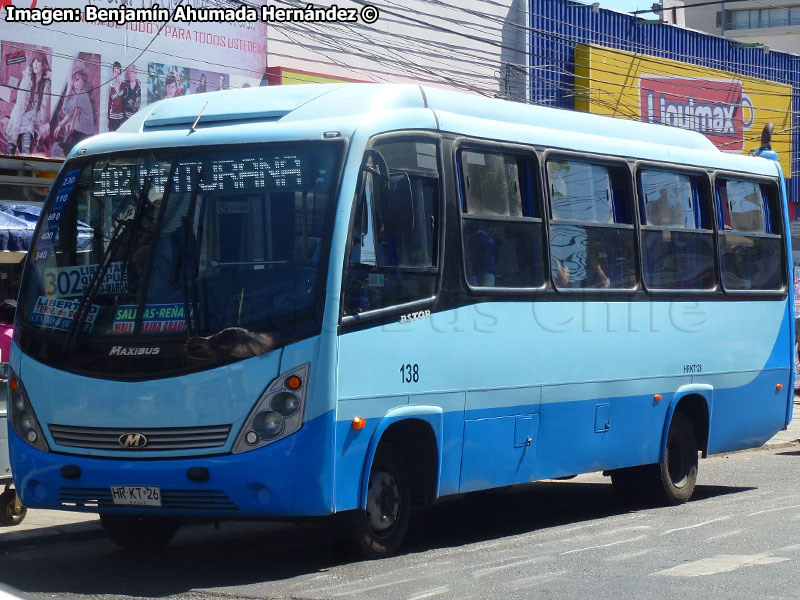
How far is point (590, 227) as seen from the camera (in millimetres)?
10906

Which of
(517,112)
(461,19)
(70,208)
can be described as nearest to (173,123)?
(70,208)

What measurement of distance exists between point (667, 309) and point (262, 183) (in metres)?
4.86

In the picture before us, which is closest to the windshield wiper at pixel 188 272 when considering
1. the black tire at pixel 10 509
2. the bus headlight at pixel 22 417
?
the bus headlight at pixel 22 417

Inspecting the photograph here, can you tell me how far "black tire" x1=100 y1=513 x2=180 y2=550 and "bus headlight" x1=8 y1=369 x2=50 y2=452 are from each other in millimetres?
1108

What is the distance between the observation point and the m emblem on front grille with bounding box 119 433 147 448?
8133 millimetres

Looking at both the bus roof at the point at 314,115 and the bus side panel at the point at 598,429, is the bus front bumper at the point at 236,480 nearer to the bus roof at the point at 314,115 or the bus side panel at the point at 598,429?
the bus roof at the point at 314,115

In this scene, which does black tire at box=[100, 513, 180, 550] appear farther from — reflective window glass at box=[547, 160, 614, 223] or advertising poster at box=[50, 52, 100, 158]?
advertising poster at box=[50, 52, 100, 158]

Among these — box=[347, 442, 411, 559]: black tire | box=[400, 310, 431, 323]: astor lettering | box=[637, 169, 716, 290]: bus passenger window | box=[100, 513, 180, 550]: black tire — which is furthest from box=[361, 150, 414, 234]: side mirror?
box=[637, 169, 716, 290]: bus passenger window

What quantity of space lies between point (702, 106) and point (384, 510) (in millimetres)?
25324

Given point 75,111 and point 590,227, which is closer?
point 590,227

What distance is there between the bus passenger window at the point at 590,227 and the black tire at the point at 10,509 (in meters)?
4.51

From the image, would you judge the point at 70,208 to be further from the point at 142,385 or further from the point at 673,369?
the point at 673,369

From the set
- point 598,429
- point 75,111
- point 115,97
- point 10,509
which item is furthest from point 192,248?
point 115,97

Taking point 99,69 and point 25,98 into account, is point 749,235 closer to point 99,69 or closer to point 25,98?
point 99,69
